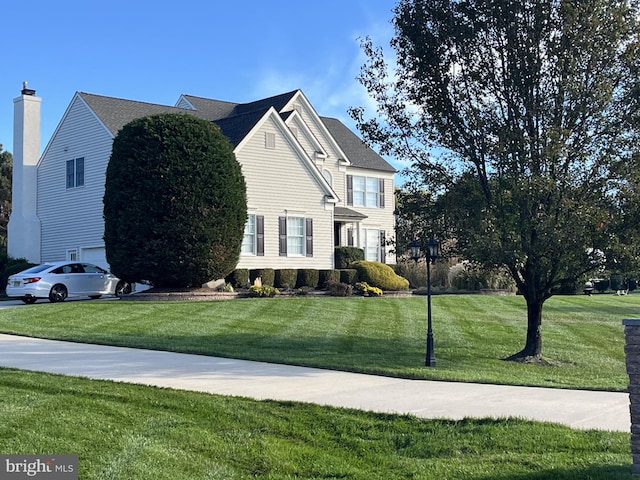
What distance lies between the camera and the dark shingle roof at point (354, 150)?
39656 mm

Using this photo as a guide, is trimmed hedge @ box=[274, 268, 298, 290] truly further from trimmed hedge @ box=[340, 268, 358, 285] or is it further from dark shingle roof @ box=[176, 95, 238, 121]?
dark shingle roof @ box=[176, 95, 238, 121]

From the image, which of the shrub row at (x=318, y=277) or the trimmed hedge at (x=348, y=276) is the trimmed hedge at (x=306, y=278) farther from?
the trimmed hedge at (x=348, y=276)

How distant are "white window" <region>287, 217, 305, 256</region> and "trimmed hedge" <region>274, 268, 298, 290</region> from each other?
185cm

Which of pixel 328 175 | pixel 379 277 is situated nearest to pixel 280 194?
pixel 379 277

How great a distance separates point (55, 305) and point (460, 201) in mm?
12691

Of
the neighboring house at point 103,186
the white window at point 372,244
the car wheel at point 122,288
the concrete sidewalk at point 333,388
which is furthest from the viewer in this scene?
the white window at point 372,244

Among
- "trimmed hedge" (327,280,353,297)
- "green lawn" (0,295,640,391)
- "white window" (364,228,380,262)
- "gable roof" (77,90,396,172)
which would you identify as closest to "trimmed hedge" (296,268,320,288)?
"trimmed hedge" (327,280,353,297)

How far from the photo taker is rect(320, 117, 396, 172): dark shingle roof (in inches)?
1561

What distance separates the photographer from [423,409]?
27.3 feet

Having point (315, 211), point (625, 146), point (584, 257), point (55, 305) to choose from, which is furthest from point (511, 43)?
point (315, 211)

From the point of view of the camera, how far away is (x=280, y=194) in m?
29.6

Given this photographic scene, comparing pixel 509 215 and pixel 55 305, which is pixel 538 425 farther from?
pixel 55 305

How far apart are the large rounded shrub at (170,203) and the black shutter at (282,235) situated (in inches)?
231

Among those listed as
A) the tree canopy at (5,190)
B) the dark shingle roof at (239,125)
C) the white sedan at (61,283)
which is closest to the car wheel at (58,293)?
the white sedan at (61,283)
